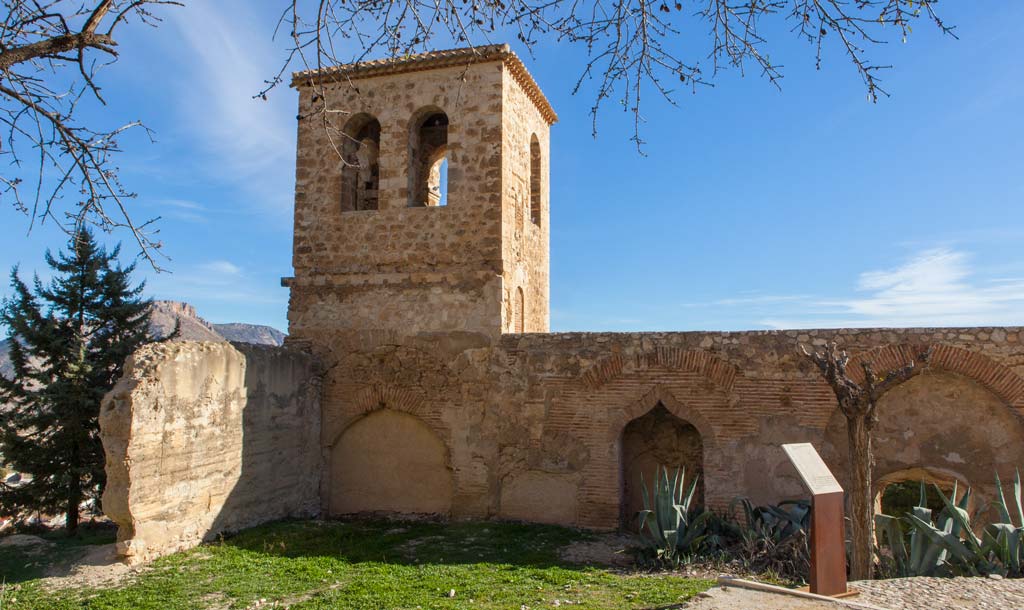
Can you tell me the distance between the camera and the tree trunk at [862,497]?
19.3 ft

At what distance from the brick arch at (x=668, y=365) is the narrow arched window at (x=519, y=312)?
1.79 m

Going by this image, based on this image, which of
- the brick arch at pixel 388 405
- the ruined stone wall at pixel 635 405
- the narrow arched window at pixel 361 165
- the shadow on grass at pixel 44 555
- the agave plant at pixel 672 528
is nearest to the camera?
the agave plant at pixel 672 528

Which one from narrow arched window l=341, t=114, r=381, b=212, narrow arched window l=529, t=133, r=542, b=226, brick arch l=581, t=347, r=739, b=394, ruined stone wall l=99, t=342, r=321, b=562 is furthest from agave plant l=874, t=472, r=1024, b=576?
narrow arched window l=341, t=114, r=381, b=212

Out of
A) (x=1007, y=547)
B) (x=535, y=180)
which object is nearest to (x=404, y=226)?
(x=535, y=180)

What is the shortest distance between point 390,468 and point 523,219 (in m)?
4.35

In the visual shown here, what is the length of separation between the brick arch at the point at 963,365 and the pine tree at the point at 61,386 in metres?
11.7

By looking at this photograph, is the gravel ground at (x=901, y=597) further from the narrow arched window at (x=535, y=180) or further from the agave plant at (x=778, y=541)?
the narrow arched window at (x=535, y=180)

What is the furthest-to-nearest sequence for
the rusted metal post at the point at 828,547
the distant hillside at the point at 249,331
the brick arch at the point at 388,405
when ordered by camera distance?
the distant hillside at the point at 249,331 < the brick arch at the point at 388,405 < the rusted metal post at the point at 828,547

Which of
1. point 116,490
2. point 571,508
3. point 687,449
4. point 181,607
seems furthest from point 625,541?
point 116,490

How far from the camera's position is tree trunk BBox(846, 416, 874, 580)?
5.89m

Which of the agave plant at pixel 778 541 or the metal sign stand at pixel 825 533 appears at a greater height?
the metal sign stand at pixel 825 533

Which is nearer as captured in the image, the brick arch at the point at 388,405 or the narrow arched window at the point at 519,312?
the brick arch at the point at 388,405

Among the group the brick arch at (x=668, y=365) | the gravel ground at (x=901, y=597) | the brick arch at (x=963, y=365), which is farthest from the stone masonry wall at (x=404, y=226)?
the gravel ground at (x=901, y=597)

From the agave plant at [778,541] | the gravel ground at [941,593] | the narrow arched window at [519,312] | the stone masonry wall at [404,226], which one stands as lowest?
the agave plant at [778,541]
